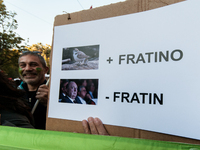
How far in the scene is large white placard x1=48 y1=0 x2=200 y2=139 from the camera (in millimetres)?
574

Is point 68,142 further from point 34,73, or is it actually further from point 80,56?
point 34,73

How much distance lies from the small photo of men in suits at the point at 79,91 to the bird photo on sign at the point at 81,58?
6cm

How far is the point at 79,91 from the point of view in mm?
757

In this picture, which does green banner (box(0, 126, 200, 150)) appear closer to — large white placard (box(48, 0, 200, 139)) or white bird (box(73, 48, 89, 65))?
large white placard (box(48, 0, 200, 139))

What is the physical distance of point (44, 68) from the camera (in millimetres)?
1542

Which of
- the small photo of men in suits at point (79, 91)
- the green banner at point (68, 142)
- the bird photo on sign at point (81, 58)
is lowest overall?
the green banner at point (68, 142)

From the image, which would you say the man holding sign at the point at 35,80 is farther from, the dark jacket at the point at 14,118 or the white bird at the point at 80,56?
the white bird at the point at 80,56

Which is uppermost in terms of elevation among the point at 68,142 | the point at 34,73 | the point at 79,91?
the point at 34,73

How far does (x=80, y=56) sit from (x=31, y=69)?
2.39 feet

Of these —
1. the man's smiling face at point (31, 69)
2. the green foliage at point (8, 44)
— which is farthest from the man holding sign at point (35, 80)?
the green foliage at point (8, 44)

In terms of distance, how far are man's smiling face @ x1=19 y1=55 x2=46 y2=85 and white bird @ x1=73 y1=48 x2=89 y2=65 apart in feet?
2.26

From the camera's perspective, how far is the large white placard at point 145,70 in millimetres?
574

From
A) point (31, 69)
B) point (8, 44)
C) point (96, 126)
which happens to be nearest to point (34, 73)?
point (31, 69)

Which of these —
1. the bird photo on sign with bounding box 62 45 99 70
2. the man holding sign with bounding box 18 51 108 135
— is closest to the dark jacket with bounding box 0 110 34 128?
the man holding sign with bounding box 18 51 108 135
